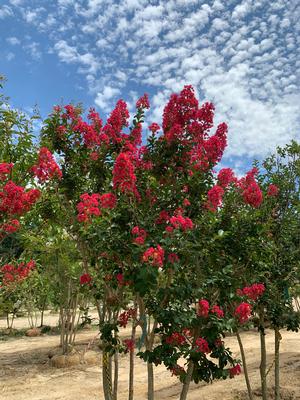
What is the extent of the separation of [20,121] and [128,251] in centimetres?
181

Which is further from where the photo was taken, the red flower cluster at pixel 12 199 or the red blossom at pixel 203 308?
the red blossom at pixel 203 308

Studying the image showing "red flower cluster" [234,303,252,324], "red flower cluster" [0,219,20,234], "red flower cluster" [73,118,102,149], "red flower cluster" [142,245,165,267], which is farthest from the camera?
"red flower cluster" [73,118,102,149]

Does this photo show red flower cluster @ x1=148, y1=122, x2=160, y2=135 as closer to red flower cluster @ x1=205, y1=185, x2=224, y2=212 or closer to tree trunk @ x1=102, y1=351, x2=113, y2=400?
red flower cluster @ x1=205, y1=185, x2=224, y2=212

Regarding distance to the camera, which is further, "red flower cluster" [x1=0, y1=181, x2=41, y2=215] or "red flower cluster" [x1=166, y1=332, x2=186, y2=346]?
"red flower cluster" [x1=166, y1=332, x2=186, y2=346]

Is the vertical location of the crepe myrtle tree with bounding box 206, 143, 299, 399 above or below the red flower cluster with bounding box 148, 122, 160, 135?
below

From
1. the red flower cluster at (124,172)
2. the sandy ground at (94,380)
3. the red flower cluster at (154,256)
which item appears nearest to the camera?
the red flower cluster at (154,256)

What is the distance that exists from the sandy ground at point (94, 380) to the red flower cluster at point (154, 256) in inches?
136

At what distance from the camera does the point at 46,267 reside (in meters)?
12.6

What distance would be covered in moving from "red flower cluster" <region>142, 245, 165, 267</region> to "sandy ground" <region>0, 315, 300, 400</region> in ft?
11.4

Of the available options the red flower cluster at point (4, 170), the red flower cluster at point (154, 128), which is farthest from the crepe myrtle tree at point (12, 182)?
the red flower cluster at point (154, 128)

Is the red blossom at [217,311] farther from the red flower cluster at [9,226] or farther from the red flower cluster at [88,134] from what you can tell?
the red flower cluster at [88,134]

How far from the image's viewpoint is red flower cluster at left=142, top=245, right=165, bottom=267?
3.08 metres

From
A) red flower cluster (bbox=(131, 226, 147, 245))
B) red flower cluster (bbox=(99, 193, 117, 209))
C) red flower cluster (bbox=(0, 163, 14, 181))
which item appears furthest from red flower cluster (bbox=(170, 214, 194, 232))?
red flower cluster (bbox=(0, 163, 14, 181))

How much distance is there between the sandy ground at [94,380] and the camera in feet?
25.1
